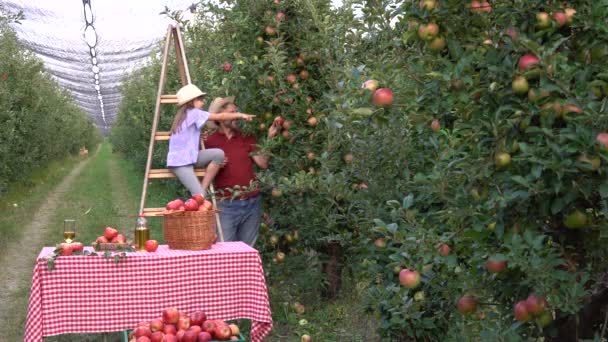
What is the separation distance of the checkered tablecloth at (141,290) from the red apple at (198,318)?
→ 178 mm

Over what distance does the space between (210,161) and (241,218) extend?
68 cm

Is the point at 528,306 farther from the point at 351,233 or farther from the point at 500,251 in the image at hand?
the point at 351,233

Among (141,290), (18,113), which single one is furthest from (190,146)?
(18,113)

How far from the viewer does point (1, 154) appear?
15625 millimetres

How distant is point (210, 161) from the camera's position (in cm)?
660

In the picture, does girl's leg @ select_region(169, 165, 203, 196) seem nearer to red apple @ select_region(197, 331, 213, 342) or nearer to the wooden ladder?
the wooden ladder

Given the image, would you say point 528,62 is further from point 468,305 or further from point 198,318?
point 198,318

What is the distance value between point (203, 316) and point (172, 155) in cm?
167

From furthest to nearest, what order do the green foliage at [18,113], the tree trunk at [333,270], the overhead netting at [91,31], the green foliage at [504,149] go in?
the overhead netting at [91,31]
the green foliage at [18,113]
the tree trunk at [333,270]
the green foliage at [504,149]

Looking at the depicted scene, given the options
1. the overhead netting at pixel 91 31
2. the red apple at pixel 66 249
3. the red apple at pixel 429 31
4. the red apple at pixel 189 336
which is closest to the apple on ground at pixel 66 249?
the red apple at pixel 66 249

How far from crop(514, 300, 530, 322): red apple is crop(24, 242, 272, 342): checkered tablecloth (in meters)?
2.87

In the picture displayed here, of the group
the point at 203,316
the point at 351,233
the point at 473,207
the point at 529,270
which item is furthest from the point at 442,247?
the point at 351,233

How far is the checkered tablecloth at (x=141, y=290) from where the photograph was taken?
202 inches

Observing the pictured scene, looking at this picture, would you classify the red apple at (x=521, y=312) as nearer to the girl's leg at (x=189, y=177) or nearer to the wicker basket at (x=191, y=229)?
the wicker basket at (x=191, y=229)
